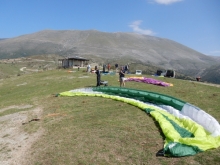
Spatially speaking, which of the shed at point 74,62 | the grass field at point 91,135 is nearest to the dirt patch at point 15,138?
the grass field at point 91,135

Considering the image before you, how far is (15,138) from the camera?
56.7 feet

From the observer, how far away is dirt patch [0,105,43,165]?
46.4 ft

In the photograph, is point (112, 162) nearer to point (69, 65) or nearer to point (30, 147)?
point (30, 147)

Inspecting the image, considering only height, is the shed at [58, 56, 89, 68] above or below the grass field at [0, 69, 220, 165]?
above

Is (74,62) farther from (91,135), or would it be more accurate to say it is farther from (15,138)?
(91,135)

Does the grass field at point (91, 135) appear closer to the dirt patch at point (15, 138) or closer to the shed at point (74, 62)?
the dirt patch at point (15, 138)

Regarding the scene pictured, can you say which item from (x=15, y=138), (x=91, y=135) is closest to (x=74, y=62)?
(x=15, y=138)

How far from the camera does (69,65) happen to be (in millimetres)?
75688

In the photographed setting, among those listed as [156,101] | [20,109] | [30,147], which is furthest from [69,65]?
[30,147]

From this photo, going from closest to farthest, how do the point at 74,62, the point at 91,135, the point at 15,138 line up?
the point at 91,135, the point at 15,138, the point at 74,62

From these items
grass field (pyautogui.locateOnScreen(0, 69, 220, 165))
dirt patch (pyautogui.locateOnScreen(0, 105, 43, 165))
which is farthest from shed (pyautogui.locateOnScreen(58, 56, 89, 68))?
dirt patch (pyautogui.locateOnScreen(0, 105, 43, 165))

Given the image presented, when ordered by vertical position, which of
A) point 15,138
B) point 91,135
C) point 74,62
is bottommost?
point 15,138

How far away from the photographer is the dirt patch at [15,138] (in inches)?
556

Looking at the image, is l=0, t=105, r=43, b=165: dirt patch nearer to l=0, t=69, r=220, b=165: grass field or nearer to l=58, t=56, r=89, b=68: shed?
l=0, t=69, r=220, b=165: grass field
